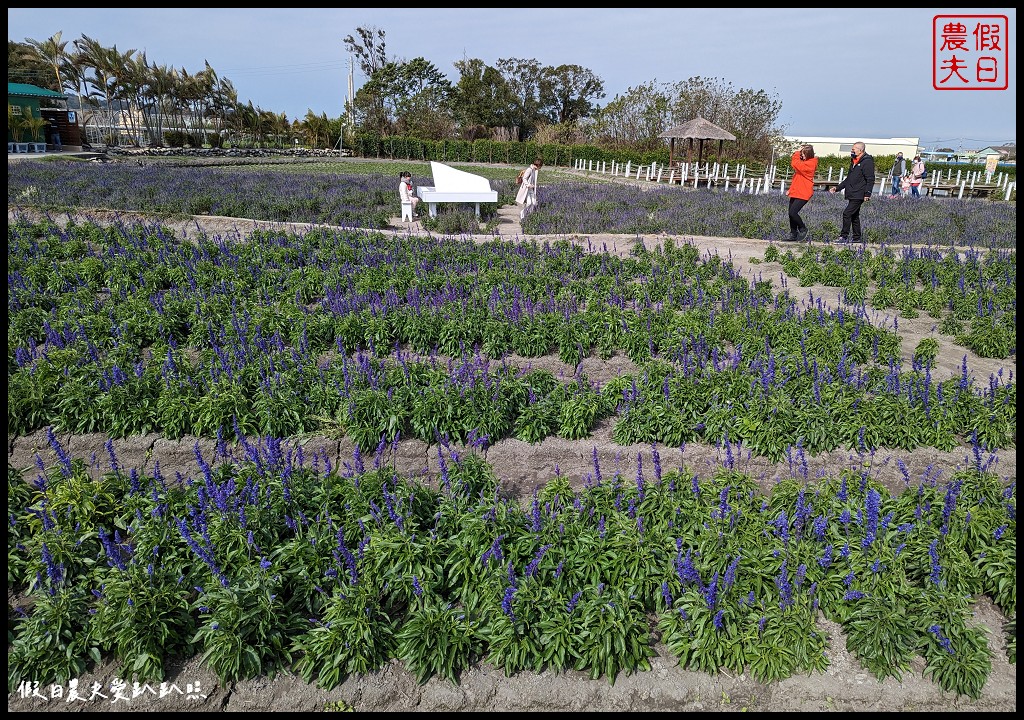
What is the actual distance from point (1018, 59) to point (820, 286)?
527 centimetres

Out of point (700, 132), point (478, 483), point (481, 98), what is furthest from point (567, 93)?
point (478, 483)

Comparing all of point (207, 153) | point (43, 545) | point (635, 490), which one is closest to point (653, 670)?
point (635, 490)

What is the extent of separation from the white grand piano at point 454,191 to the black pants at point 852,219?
8.79 meters

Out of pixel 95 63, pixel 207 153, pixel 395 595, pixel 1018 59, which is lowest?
pixel 395 595

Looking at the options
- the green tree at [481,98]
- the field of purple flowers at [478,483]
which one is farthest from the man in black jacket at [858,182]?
the green tree at [481,98]

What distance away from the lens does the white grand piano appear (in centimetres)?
1716

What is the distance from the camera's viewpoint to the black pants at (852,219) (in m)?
12.9

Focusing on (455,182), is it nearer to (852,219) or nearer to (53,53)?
(852,219)

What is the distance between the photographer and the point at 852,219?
13078 mm

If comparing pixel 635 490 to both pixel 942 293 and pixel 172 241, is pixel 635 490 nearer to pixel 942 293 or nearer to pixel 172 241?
pixel 942 293

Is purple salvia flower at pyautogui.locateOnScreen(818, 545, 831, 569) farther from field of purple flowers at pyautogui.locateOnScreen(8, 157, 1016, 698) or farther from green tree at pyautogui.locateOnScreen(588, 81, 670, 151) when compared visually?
green tree at pyautogui.locateOnScreen(588, 81, 670, 151)

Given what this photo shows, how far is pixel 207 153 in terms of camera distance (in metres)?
51.2

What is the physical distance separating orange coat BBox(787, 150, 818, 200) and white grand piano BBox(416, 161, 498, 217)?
309 inches

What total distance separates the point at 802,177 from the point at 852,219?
1435mm
